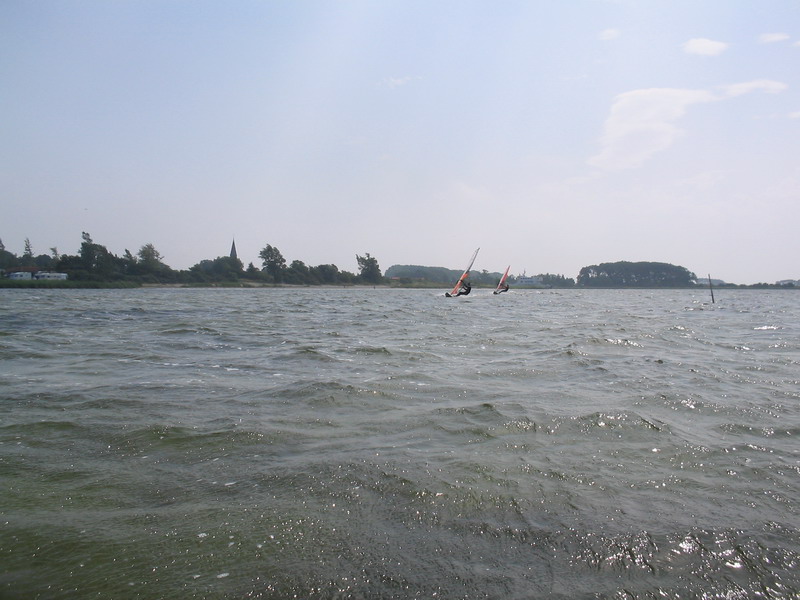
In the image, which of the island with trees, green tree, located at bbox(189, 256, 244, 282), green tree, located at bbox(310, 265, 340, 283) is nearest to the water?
the island with trees

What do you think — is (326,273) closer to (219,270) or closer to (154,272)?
(219,270)

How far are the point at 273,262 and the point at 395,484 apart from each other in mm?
153954

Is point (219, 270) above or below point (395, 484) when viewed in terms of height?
above

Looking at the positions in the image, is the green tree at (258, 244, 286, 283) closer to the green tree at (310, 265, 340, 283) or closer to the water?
the green tree at (310, 265, 340, 283)

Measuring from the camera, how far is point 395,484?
17.6ft

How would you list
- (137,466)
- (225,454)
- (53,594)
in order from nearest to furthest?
1. (53,594)
2. (137,466)
3. (225,454)

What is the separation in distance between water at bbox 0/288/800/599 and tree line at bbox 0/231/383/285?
108368 millimetres

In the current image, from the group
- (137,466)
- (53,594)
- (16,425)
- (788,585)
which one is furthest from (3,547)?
(788,585)

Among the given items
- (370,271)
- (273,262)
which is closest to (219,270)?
(273,262)

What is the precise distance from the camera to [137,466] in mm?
5789

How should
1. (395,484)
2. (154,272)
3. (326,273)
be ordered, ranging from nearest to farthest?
(395,484), (154,272), (326,273)

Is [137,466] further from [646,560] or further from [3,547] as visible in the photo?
[646,560]

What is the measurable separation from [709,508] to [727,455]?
193 cm

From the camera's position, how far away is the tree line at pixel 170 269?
109125 millimetres
